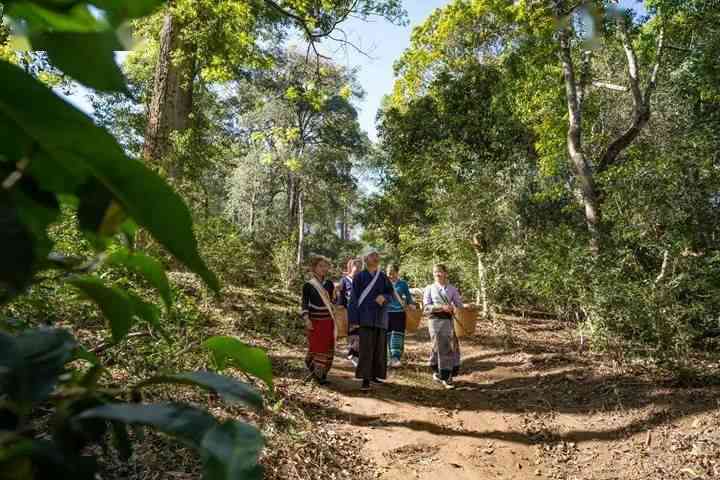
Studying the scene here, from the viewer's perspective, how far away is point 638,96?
10219 mm

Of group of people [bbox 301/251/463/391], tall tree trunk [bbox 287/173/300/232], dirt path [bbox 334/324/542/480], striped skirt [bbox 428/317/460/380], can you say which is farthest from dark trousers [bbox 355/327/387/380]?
tall tree trunk [bbox 287/173/300/232]

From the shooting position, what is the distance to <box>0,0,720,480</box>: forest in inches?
13.1

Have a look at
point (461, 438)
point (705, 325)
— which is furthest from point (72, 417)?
point (705, 325)

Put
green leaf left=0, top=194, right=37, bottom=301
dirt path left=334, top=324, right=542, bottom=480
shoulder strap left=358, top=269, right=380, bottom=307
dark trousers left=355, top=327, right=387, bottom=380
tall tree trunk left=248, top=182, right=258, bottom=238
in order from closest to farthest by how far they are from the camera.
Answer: green leaf left=0, top=194, right=37, bottom=301 < dirt path left=334, top=324, right=542, bottom=480 < dark trousers left=355, top=327, right=387, bottom=380 < shoulder strap left=358, top=269, right=380, bottom=307 < tall tree trunk left=248, top=182, right=258, bottom=238

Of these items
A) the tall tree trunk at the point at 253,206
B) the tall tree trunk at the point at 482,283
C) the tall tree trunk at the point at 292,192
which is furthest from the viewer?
the tall tree trunk at the point at 253,206

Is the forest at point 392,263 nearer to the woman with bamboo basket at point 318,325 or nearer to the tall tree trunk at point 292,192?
the woman with bamboo basket at point 318,325

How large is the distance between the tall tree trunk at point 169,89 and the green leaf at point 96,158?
9.09 m

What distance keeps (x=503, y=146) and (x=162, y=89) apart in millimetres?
10483

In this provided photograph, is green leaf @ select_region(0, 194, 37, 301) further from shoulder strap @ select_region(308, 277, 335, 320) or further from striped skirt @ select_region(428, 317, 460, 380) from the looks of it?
striped skirt @ select_region(428, 317, 460, 380)

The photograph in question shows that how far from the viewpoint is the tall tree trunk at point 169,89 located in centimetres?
902

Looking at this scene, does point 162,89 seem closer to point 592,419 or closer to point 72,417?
point 592,419

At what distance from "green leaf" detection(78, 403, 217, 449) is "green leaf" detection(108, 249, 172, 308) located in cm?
17

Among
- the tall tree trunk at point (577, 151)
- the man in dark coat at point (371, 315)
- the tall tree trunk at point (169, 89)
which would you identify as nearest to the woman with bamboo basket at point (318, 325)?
the man in dark coat at point (371, 315)

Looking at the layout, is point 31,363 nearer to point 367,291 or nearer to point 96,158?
point 96,158
